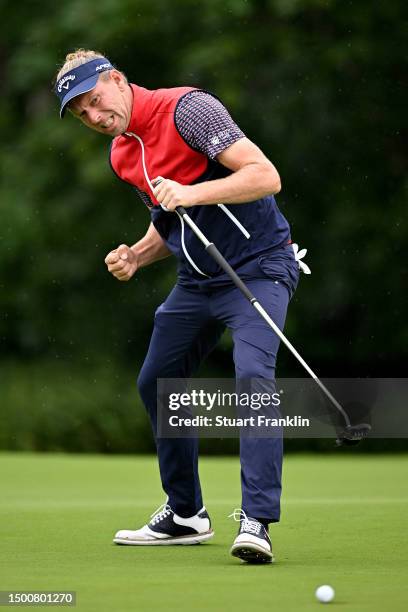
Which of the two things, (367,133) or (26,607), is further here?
(367,133)

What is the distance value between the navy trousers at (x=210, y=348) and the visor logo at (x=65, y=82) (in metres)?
1.00

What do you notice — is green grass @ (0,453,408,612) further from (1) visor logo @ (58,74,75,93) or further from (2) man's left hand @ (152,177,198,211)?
(1) visor logo @ (58,74,75,93)

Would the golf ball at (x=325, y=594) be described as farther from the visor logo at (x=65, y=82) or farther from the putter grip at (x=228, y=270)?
the visor logo at (x=65, y=82)

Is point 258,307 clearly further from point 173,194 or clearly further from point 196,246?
point 173,194

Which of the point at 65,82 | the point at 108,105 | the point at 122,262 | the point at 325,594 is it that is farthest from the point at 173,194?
the point at 325,594

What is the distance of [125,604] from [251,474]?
1.24 metres

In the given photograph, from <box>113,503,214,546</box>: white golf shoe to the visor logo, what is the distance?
196 cm

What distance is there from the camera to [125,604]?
4508mm

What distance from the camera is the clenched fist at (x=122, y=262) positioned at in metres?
6.46

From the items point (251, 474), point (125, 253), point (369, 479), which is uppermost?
point (125, 253)

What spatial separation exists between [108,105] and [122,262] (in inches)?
33.1

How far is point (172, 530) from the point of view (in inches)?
257

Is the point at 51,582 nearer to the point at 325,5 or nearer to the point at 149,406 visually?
the point at 149,406

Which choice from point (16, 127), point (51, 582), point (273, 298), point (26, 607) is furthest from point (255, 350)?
point (16, 127)
